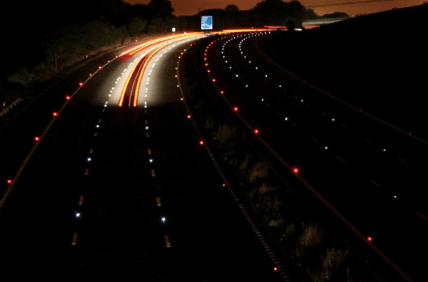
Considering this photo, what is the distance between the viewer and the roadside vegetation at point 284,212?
12.9m

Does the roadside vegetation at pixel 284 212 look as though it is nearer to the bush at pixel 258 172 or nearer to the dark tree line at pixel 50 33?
the bush at pixel 258 172

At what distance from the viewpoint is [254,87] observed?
46.6 metres

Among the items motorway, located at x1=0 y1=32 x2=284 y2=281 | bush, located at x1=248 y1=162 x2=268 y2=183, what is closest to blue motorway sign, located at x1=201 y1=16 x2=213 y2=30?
motorway, located at x1=0 y1=32 x2=284 y2=281

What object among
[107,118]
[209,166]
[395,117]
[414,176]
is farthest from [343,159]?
[107,118]

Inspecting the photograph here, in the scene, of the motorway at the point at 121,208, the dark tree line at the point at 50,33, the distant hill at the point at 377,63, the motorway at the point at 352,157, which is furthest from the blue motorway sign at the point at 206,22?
the motorway at the point at 121,208

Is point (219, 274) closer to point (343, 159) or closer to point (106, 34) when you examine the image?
point (343, 159)

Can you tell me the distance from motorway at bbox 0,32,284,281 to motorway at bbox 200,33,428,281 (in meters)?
3.50

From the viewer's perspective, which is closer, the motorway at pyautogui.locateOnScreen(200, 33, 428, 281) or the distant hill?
the motorway at pyautogui.locateOnScreen(200, 33, 428, 281)

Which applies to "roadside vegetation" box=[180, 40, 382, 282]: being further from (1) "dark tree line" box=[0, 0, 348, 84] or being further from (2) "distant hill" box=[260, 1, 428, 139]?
(1) "dark tree line" box=[0, 0, 348, 84]

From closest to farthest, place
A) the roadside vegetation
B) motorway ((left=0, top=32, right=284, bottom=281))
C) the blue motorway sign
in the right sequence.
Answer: the roadside vegetation < motorway ((left=0, top=32, right=284, bottom=281)) < the blue motorway sign

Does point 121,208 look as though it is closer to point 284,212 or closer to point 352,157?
point 284,212

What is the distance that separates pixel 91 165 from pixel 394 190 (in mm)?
10987

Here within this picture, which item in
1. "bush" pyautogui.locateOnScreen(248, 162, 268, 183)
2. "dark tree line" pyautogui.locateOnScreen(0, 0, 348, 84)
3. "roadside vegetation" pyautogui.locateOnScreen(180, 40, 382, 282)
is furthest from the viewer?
"dark tree line" pyautogui.locateOnScreen(0, 0, 348, 84)

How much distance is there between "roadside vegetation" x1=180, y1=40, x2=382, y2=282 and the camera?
42.5ft
